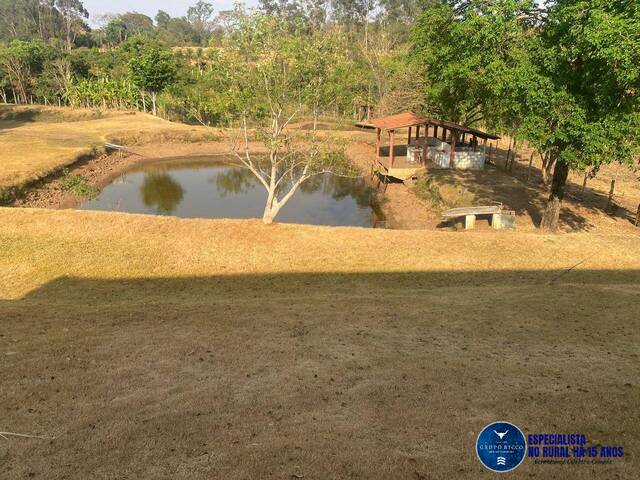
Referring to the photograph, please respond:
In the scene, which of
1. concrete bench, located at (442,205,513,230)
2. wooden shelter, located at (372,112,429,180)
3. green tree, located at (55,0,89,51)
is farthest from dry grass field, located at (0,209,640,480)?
green tree, located at (55,0,89,51)

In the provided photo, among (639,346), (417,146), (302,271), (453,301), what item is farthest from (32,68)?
(639,346)

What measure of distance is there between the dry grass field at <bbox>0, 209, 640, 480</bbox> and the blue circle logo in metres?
0.18

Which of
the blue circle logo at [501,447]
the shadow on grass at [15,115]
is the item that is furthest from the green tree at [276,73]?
the shadow on grass at [15,115]

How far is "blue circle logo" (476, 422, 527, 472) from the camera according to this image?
6.43 m

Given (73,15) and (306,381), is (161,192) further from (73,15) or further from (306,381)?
(73,15)

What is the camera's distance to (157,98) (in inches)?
3127

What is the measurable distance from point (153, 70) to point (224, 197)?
149ft

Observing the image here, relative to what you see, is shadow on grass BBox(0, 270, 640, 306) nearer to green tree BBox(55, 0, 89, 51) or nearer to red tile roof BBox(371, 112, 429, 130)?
red tile roof BBox(371, 112, 429, 130)

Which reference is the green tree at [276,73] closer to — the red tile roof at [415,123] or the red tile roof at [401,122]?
the red tile roof at [401,122]

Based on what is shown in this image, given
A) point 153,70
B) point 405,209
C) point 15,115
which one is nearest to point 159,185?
point 405,209

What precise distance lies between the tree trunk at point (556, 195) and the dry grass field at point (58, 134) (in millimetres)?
36319

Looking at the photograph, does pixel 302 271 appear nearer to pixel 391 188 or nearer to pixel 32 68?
pixel 391 188

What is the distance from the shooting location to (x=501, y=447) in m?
6.76

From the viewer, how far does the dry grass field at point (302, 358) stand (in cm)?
667
